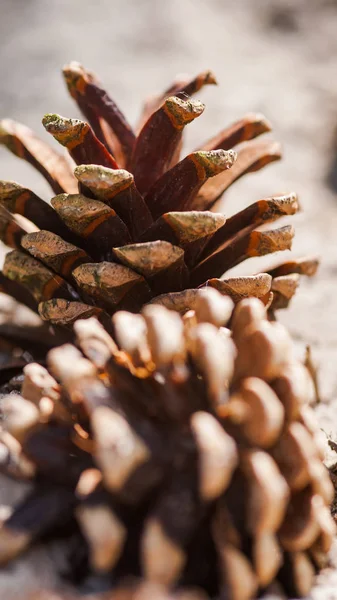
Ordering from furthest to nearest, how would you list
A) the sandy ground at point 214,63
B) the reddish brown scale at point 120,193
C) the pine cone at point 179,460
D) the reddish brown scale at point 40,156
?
the sandy ground at point 214,63 < the reddish brown scale at point 40,156 < the reddish brown scale at point 120,193 < the pine cone at point 179,460

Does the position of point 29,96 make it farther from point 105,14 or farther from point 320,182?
point 320,182

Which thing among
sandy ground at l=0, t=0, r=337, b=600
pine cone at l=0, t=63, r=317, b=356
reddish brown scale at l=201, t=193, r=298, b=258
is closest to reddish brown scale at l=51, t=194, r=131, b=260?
pine cone at l=0, t=63, r=317, b=356

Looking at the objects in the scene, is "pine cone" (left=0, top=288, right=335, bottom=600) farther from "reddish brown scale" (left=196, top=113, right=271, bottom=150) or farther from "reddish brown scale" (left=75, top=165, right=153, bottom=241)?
"reddish brown scale" (left=196, top=113, right=271, bottom=150)

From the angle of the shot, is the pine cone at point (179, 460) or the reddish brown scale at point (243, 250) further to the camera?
the reddish brown scale at point (243, 250)

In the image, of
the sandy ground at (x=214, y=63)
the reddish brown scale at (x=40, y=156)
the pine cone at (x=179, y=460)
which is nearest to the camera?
the pine cone at (x=179, y=460)

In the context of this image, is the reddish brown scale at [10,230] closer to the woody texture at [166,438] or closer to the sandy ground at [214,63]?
the woody texture at [166,438]

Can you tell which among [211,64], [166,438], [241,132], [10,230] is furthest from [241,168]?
[211,64]

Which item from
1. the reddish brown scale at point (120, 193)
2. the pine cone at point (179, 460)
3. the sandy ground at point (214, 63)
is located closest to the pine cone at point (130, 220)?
the reddish brown scale at point (120, 193)

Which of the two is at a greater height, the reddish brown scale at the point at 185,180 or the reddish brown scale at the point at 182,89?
the reddish brown scale at the point at 182,89
